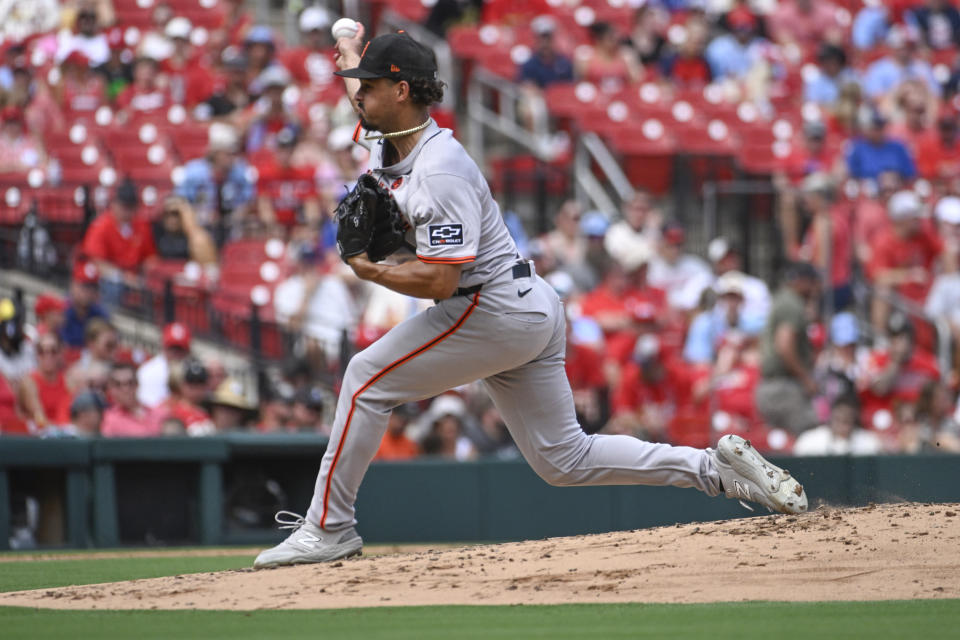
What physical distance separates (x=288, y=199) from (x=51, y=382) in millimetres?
2846

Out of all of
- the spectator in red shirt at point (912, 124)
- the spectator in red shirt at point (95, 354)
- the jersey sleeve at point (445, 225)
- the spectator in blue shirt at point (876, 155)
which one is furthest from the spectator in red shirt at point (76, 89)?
the jersey sleeve at point (445, 225)

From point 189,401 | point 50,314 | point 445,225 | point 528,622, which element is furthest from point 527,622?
point 50,314

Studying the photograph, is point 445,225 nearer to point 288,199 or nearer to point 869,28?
point 288,199

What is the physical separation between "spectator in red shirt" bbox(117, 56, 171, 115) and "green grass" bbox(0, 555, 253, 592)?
245 inches

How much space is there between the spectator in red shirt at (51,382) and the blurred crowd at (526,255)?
0.6 inches

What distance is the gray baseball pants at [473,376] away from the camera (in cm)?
566

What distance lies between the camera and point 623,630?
4.54 metres

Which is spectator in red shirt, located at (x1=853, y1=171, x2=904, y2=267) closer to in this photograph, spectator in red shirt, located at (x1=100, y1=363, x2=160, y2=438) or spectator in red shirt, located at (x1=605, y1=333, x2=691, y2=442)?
spectator in red shirt, located at (x1=605, y1=333, x2=691, y2=442)

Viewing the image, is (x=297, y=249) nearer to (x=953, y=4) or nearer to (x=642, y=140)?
(x=642, y=140)

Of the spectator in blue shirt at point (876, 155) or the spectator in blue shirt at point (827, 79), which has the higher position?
the spectator in blue shirt at point (827, 79)

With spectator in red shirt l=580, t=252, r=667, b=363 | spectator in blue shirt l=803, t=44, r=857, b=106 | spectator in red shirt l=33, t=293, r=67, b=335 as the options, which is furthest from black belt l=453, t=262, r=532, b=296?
spectator in blue shirt l=803, t=44, r=857, b=106

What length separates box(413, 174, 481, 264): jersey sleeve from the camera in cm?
545

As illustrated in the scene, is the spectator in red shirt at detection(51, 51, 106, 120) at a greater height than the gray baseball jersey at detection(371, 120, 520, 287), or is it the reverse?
the spectator in red shirt at detection(51, 51, 106, 120)

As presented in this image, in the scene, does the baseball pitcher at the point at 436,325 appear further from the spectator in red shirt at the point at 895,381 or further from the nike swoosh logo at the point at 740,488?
the spectator in red shirt at the point at 895,381
